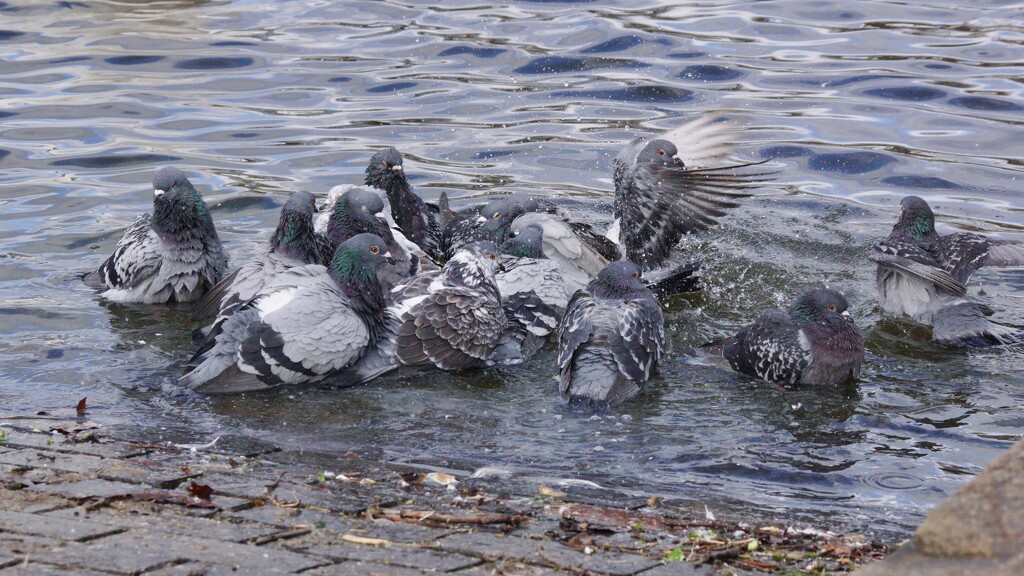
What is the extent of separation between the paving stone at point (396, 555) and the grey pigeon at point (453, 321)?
3.26 meters

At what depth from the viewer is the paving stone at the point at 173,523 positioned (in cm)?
366

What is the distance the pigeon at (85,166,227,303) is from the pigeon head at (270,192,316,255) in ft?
2.01

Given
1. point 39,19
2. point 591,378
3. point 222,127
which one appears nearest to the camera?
point 591,378

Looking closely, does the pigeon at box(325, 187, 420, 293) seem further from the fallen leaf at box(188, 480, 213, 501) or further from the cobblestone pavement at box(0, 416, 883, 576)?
the fallen leaf at box(188, 480, 213, 501)

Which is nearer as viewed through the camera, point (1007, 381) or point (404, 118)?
point (1007, 381)

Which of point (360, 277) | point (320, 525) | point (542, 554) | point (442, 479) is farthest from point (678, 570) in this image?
point (360, 277)

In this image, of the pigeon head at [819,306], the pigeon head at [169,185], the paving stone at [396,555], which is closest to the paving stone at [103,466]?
the paving stone at [396,555]

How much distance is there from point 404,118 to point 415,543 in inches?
385

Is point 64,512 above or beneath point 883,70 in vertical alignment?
beneath

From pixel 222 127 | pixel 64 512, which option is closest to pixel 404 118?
pixel 222 127

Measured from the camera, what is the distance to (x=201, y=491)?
415 cm

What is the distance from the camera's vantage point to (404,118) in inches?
512

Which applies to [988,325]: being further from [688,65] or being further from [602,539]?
[688,65]

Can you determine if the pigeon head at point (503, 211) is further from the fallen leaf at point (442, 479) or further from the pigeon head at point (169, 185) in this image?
the fallen leaf at point (442, 479)
